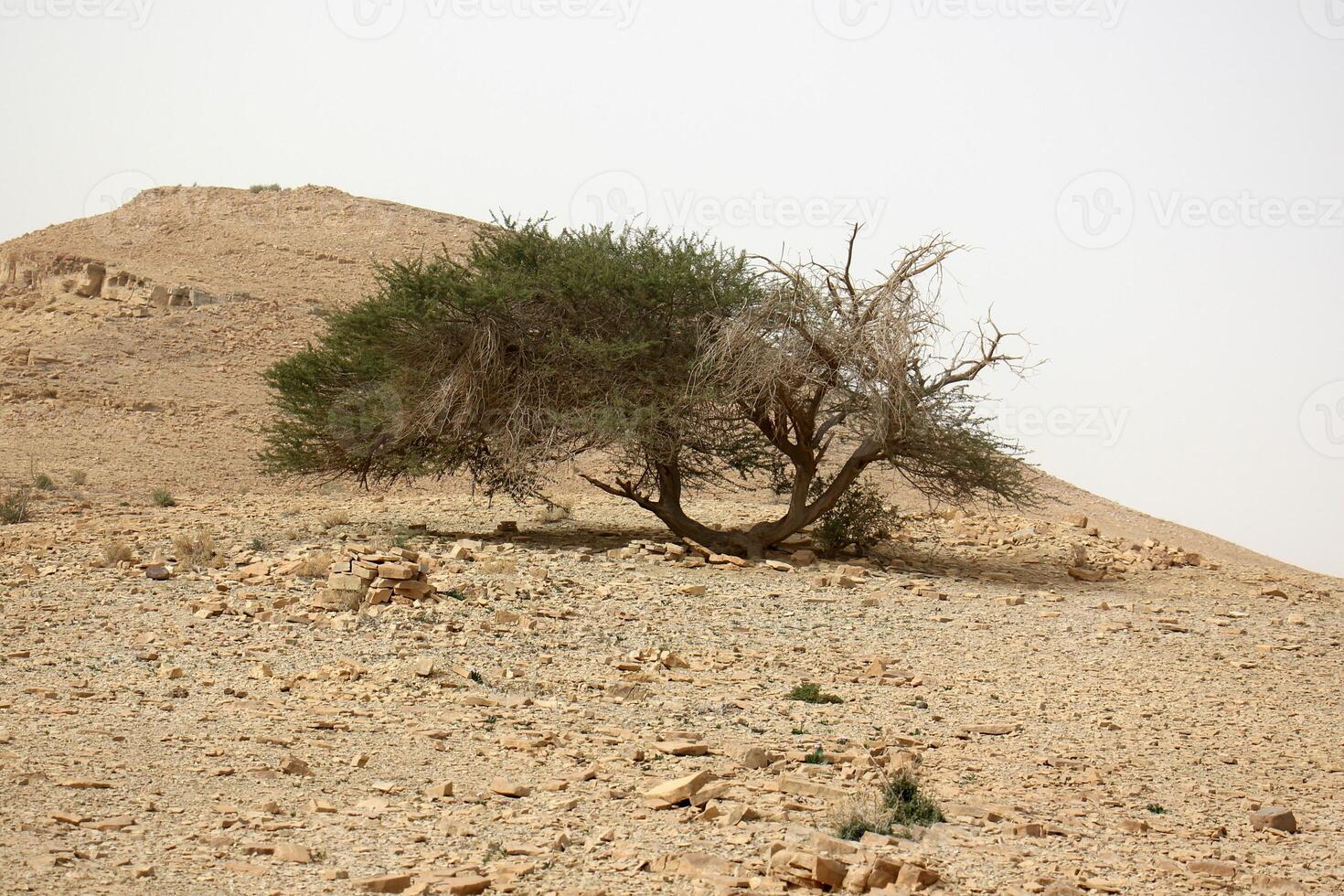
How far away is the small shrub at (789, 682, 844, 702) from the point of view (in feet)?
30.5

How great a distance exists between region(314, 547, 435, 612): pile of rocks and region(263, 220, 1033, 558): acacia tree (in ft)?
13.1

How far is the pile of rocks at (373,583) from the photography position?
38.1 ft

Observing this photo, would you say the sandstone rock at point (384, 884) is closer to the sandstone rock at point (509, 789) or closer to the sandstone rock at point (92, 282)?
the sandstone rock at point (509, 789)

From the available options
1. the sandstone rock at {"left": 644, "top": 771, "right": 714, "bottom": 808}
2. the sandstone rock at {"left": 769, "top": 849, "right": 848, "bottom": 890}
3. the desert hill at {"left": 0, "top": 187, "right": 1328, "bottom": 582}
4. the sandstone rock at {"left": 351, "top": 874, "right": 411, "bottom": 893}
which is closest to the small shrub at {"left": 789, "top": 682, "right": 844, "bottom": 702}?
the sandstone rock at {"left": 644, "top": 771, "right": 714, "bottom": 808}

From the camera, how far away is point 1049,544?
19.8 meters

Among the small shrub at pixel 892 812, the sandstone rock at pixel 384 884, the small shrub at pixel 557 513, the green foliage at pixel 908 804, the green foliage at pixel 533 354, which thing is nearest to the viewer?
the sandstone rock at pixel 384 884

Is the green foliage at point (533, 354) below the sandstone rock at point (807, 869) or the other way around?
the other way around

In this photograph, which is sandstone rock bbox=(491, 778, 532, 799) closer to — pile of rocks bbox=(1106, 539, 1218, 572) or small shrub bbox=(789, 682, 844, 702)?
small shrub bbox=(789, 682, 844, 702)

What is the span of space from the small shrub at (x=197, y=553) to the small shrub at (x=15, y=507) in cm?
651

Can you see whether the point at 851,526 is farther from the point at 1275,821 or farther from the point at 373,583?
the point at 1275,821

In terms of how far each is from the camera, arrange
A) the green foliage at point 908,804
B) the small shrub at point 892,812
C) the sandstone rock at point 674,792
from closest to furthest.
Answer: the small shrub at point 892,812, the green foliage at point 908,804, the sandstone rock at point 674,792

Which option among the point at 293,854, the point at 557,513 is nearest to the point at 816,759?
the point at 293,854

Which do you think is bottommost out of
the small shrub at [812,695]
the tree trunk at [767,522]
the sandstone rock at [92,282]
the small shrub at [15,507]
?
the small shrub at [15,507]

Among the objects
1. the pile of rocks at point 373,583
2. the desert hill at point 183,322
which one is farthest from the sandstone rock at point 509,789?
the desert hill at point 183,322
